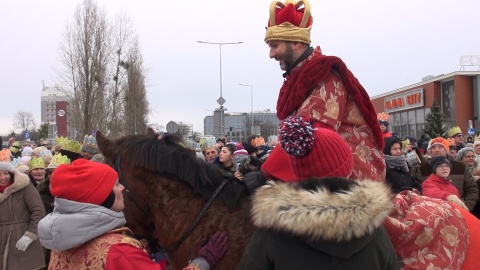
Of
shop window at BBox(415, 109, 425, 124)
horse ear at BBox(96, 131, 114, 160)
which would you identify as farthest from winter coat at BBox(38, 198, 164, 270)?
shop window at BBox(415, 109, 425, 124)

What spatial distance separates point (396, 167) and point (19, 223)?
525 cm

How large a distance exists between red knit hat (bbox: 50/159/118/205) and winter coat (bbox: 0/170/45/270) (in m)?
4.46

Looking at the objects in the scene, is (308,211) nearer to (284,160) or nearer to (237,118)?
(284,160)

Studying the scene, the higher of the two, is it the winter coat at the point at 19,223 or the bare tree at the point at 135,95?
the bare tree at the point at 135,95

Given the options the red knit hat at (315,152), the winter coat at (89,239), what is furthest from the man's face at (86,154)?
the red knit hat at (315,152)

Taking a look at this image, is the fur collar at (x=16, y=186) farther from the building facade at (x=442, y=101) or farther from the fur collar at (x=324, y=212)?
the building facade at (x=442, y=101)

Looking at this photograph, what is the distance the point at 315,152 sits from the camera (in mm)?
2391

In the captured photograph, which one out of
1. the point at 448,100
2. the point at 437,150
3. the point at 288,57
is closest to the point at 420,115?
the point at 448,100

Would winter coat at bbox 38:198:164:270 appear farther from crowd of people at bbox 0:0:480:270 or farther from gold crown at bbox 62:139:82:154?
gold crown at bbox 62:139:82:154

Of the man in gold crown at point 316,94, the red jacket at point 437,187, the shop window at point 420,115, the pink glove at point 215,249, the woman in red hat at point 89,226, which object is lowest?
the red jacket at point 437,187

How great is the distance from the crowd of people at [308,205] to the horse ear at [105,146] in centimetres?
41

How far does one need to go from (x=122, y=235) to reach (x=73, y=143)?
7304mm

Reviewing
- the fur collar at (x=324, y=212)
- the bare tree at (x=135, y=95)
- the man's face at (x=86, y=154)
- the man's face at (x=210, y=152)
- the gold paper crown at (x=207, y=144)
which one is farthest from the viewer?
the bare tree at (x=135, y=95)

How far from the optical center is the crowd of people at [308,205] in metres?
2.04
